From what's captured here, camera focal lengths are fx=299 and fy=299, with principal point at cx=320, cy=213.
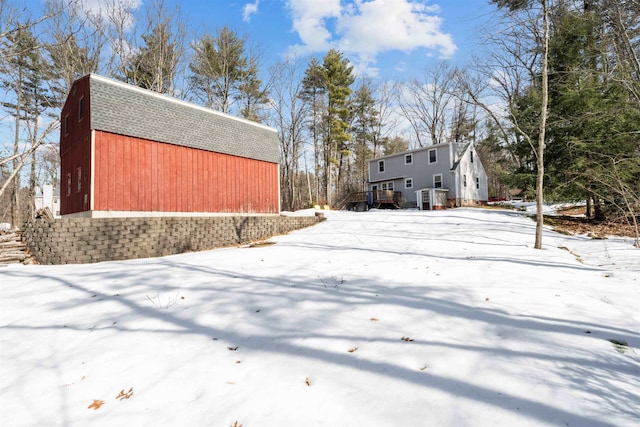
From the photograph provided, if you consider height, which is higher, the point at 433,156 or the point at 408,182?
the point at 433,156

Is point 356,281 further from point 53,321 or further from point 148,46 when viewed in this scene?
point 148,46

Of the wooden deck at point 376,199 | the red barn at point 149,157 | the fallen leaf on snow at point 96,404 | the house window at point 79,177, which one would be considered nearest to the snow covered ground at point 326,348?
the fallen leaf on snow at point 96,404

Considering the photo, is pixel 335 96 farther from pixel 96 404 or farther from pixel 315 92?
pixel 96 404

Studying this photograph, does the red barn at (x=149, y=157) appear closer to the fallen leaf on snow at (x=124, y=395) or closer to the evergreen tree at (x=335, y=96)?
the fallen leaf on snow at (x=124, y=395)

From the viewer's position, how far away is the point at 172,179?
12156 millimetres

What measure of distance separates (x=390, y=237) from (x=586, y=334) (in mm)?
7989

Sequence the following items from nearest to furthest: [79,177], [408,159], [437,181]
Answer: [79,177], [437,181], [408,159]

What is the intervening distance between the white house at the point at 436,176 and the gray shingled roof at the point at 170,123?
1389cm

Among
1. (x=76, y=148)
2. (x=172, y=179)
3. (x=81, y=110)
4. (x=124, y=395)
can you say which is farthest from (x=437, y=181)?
(x=124, y=395)

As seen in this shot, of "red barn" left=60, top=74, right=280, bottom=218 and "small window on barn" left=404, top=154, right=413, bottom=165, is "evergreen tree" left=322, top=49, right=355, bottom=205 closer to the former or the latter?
"small window on barn" left=404, top=154, right=413, bottom=165

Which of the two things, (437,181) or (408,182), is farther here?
(408,182)

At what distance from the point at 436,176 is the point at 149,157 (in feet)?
67.2

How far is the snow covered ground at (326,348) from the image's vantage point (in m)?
1.97

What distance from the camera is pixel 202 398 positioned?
2156 millimetres
